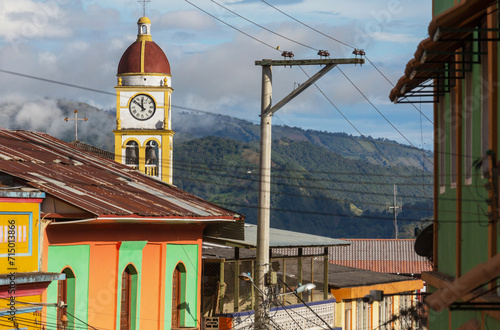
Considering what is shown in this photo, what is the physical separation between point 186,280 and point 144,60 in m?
34.6

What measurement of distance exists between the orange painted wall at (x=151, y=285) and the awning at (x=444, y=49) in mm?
7617

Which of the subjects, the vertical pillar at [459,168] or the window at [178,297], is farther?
the window at [178,297]

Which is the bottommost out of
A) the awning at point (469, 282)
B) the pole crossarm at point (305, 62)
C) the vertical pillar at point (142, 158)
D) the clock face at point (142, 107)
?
the awning at point (469, 282)

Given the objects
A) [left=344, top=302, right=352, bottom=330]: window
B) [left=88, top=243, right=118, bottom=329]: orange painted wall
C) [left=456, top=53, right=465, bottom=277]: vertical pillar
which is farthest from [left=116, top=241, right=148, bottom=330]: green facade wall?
[left=344, top=302, right=352, bottom=330]: window

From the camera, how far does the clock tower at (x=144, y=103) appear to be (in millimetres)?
56344

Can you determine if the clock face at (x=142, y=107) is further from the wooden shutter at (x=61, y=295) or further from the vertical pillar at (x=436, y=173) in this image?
the vertical pillar at (x=436, y=173)

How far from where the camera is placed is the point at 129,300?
20938 mm

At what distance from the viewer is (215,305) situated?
84.1 ft

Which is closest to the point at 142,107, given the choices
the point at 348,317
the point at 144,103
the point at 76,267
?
the point at 144,103

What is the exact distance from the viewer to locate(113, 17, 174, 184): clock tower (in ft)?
185

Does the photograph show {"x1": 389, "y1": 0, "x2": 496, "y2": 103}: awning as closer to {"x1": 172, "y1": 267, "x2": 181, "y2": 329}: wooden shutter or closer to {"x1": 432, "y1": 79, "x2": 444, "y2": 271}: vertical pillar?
{"x1": 432, "y1": 79, "x2": 444, "y2": 271}: vertical pillar

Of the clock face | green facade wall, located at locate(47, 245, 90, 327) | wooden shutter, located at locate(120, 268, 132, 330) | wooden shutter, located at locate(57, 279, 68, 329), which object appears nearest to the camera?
green facade wall, located at locate(47, 245, 90, 327)

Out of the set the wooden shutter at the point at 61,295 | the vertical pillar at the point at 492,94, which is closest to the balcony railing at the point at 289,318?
the wooden shutter at the point at 61,295

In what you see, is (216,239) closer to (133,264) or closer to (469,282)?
(133,264)
